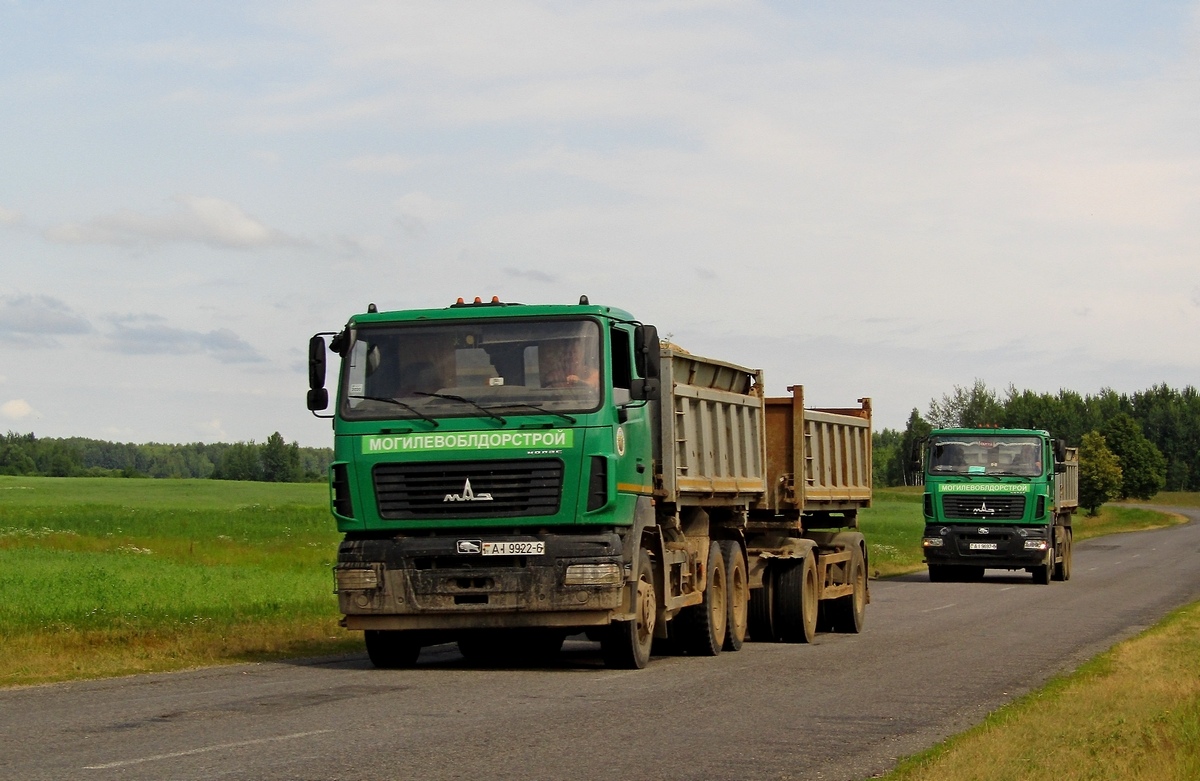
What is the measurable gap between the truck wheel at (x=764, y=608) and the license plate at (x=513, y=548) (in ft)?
19.4

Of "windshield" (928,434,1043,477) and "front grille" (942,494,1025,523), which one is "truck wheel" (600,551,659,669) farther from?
"front grille" (942,494,1025,523)

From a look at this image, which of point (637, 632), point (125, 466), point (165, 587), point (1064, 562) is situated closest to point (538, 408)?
point (637, 632)

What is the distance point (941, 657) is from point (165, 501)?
8273cm

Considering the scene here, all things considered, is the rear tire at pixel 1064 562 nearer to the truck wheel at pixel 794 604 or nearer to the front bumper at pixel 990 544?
the front bumper at pixel 990 544

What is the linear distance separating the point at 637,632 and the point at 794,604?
490 cm

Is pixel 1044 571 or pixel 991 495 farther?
pixel 1044 571

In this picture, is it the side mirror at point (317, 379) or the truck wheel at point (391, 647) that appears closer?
the side mirror at point (317, 379)

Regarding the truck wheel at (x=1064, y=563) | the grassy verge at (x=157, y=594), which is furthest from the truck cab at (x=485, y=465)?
the truck wheel at (x=1064, y=563)

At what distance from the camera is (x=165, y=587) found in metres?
26.5

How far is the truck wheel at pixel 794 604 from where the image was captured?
19.0 metres

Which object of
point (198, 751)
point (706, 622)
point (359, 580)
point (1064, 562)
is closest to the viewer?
point (198, 751)

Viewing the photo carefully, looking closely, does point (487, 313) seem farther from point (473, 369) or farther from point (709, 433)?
point (709, 433)

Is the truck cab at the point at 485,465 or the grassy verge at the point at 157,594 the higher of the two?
the truck cab at the point at 485,465

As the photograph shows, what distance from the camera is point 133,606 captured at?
22297mm
